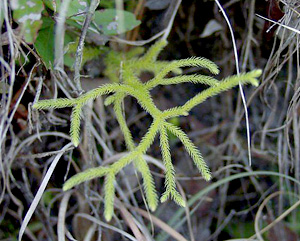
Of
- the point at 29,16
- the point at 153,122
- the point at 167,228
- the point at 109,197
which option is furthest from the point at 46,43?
the point at 167,228

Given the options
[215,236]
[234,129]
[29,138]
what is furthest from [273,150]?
[29,138]

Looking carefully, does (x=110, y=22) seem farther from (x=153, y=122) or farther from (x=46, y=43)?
(x=153, y=122)

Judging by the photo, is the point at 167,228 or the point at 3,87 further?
the point at 167,228

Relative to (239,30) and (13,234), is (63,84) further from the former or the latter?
(239,30)

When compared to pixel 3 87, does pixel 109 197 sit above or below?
below

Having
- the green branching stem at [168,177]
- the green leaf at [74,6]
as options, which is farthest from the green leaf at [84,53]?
the green branching stem at [168,177]

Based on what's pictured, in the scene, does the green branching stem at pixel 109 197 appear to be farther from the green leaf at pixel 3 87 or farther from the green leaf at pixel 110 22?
the green leaf at pixel 110 22

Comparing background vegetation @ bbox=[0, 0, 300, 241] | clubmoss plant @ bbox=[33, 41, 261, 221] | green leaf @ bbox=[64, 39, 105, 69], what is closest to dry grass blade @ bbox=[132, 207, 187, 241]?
background vegetation @ bbox=[0, 0, 300, 241]
